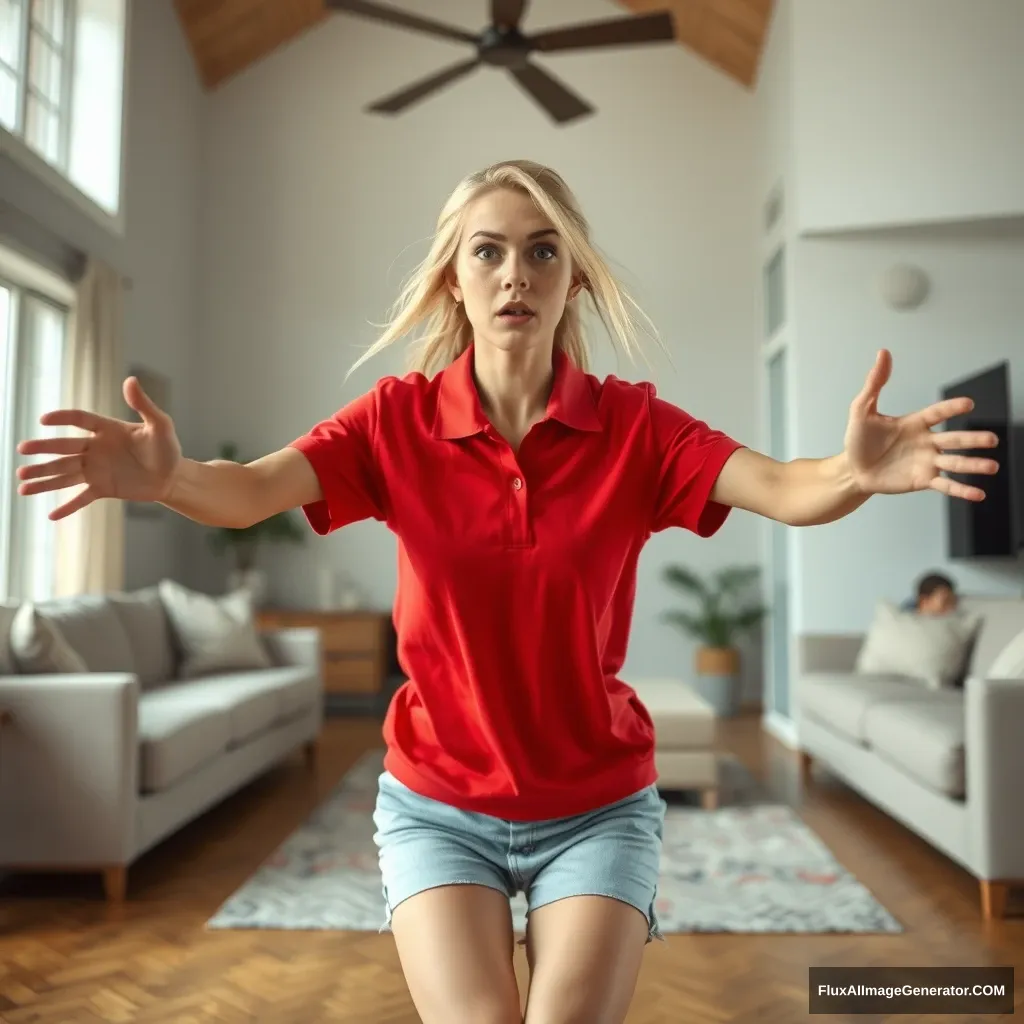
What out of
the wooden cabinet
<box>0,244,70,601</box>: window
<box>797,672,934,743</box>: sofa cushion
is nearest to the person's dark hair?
<box>797,672,934,743</box>: sofa cushion

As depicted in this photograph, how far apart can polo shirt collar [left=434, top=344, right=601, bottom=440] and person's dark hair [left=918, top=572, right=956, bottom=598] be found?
3874 mm

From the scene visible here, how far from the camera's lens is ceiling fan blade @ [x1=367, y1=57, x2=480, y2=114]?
423 centimetres

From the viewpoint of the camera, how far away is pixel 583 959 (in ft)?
3.48

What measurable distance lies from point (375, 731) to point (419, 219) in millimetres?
3488

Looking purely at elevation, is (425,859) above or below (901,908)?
above

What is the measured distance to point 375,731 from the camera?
6004 millimetres

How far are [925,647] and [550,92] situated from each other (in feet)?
9.15

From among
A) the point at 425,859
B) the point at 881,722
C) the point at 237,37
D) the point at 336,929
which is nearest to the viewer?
the point at 425,859

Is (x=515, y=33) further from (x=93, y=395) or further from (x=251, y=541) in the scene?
(x=251, y=541)

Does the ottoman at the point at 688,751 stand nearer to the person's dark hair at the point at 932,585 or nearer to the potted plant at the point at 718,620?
the person's dark hair at the point at 932,585

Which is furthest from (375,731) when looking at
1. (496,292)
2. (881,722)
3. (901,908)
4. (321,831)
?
(496,292)

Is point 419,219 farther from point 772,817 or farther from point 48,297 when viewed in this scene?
point 772,817

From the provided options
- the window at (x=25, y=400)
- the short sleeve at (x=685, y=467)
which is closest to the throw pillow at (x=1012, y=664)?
the short sleeve at (x=685, y=467)

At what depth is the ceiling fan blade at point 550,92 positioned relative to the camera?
4.26 metres
